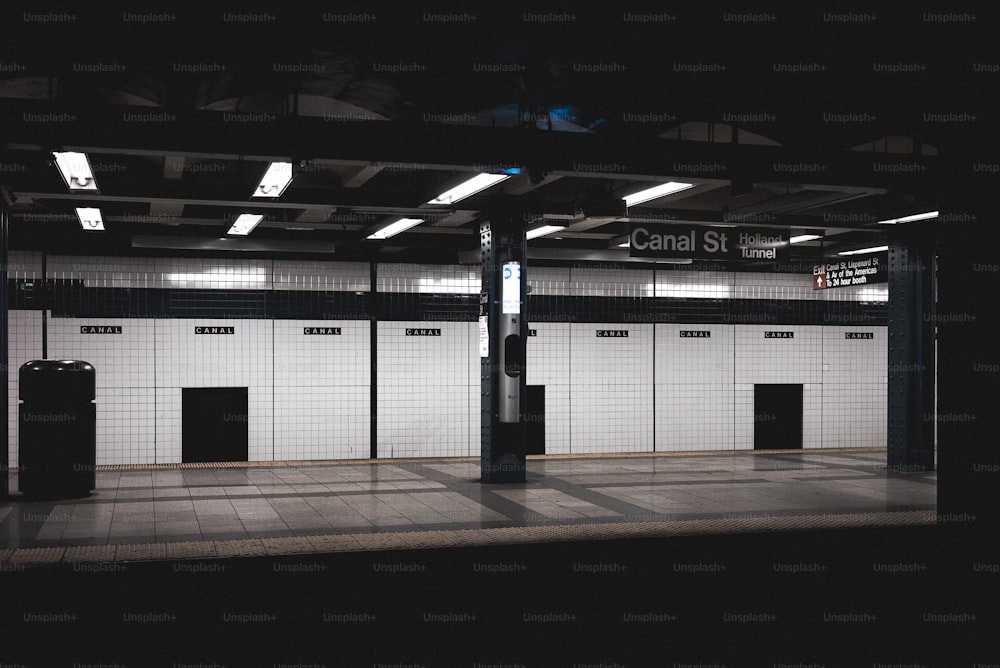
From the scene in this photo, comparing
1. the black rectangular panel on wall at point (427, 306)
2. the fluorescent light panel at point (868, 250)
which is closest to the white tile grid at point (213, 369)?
the black rectangular panel on wall at point (427, 306)

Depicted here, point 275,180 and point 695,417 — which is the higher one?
point 275,180

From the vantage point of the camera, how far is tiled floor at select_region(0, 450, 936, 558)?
299 inches

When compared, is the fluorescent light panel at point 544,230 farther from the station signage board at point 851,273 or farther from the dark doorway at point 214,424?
the dark doorway at point 214,424

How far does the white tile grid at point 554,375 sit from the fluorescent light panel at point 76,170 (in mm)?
7224

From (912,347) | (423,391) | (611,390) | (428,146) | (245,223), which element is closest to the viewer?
(428,146)

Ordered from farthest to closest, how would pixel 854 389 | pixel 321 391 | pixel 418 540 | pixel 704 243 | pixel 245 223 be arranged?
pixel 854 389
pixel 321 391
pixel 245 223
pixel 704 243
pixel 418 540

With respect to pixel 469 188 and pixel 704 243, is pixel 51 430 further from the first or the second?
pixel 704 243

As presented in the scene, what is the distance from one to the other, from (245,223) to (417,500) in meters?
4.37

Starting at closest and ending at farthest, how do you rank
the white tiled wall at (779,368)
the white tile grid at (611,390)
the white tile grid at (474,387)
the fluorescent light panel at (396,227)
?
the fluorescent light panel at (396,227) < the white tile grid at (474,387) < the white tile grid at (611,390) < the white tiled wall at (779,368)

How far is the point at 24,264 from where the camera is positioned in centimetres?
1265

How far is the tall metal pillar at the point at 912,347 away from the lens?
1226 centimetres

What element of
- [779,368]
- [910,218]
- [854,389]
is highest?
[910,218]

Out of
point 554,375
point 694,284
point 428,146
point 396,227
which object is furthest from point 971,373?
point 694,284

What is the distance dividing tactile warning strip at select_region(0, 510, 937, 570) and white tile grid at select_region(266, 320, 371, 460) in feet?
22.3
